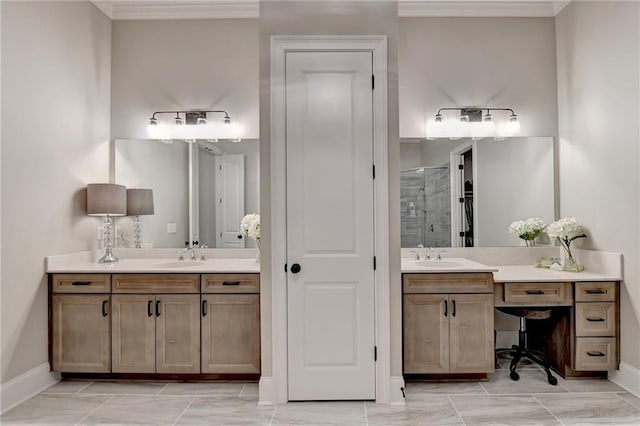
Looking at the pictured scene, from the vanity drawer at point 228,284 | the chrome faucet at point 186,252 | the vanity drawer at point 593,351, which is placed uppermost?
the chrome faucet at point 186,252

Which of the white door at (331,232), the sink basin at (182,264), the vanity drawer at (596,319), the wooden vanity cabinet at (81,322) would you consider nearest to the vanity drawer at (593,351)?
the vanity drawer at (596,319)

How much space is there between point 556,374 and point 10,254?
13.2ft

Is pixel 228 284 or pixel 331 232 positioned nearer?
pixel 331 232

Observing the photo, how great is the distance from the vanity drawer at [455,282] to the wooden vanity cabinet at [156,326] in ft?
5.25

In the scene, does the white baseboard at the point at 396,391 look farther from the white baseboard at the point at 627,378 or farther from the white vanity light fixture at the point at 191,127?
the white vanity light fixture at the point at 191,127

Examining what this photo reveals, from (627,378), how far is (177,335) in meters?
3.21

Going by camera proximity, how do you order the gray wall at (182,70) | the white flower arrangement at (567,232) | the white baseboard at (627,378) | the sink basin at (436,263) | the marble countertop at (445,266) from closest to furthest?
the white baseboard at (627,378)
the marble countertop at (445,266)
the white flower arrangement at (567,232)
the sink basin at (436,263)
the gray wall at (182,70)

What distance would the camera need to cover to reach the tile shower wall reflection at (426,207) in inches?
149

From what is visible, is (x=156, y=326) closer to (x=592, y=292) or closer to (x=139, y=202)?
(x=139, y=202)

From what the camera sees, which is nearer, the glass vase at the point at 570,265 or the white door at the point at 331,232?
the white door at the point at 331,232

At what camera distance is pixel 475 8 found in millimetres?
3826

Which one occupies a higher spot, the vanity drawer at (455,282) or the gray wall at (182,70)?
the gray wall at (182,70)

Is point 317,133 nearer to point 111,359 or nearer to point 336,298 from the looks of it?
point 336,298

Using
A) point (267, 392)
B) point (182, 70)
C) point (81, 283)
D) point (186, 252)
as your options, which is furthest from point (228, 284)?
point (182, 70)
